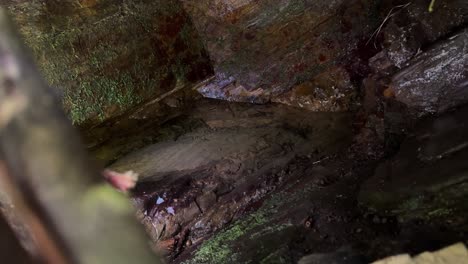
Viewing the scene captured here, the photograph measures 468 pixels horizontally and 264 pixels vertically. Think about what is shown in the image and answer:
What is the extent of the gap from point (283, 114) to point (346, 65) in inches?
42.2

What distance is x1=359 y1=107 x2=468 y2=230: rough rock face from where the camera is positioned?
3342 mm

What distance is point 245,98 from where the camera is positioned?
6.39 metres

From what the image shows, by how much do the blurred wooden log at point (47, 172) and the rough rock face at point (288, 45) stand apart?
183 inches

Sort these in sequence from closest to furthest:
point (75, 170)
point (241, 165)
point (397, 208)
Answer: point (75, 170), point (397, 208), point (241, 165)

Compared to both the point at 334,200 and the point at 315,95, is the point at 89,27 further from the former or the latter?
the point at 334,200

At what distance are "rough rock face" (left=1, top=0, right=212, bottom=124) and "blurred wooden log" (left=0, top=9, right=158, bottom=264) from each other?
439cm

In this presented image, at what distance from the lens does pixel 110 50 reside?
19.4 ft

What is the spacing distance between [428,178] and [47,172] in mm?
3324

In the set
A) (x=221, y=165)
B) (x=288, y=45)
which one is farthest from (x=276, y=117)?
(x=221, y=165)

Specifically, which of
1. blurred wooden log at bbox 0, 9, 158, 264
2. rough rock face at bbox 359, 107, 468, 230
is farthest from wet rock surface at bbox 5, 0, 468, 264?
blurred wooden log at bbox 0, 9, 158, 264

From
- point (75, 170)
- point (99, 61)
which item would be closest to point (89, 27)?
point (99, 61)

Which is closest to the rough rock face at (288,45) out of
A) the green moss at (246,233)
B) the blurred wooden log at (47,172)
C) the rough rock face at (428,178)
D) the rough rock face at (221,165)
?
the rough rock face at (221,165)

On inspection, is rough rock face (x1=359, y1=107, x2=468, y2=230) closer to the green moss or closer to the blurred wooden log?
the green moss

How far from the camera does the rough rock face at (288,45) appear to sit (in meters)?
5.63
